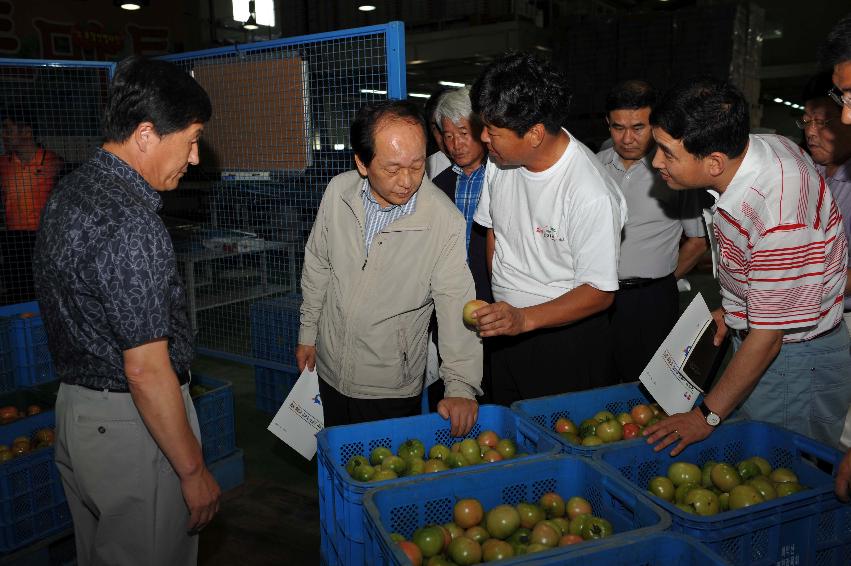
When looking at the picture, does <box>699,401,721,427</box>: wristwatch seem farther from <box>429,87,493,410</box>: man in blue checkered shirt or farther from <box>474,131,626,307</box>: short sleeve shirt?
<box>429,87,493,410</box>: man in blue checkered shirt

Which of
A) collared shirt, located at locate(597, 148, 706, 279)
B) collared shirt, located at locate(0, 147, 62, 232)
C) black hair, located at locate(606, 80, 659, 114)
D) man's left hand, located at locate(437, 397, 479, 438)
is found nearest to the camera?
man's left hand, located at locate(437, 397, 479, 438)

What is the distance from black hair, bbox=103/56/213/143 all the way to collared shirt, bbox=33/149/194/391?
95 mm

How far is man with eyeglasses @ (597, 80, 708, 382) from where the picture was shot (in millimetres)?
3346

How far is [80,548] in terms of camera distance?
79.6 inches

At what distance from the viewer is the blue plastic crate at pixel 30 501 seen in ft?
9.70

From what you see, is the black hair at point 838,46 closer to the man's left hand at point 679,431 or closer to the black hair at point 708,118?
the black hair at point 708,118

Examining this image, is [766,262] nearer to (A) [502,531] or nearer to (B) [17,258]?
(A) [502,531]

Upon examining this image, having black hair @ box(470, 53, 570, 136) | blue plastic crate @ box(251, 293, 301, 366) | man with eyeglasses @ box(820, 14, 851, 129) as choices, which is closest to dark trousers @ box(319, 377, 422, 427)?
black hair @ box(470, 53, 570, 136)

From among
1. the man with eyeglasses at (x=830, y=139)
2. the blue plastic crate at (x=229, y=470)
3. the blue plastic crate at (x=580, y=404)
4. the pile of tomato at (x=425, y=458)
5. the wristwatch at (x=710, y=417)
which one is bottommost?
the blue plastic crate at (x=229, y=470)

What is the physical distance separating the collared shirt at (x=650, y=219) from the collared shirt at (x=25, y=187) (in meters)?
3.90

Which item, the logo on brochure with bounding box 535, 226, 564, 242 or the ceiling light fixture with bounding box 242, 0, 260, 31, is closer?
the logo on brochure with bounding box 535, 226, 564, 242

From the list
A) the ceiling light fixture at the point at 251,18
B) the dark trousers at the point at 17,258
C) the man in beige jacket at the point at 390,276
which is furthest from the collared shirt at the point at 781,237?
the ceiling light fixture at the point at 251,18

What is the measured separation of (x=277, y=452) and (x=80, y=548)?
8.21ft

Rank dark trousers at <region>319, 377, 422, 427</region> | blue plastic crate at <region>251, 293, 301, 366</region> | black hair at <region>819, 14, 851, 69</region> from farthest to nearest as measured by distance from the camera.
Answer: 1. blue plastic crate at <region>251, 293, 301, 366</region>
2. dark trousers at <region>319, 377, 422, 427</region>
3. black hair at <region>819, 14, 851, 69</region>
